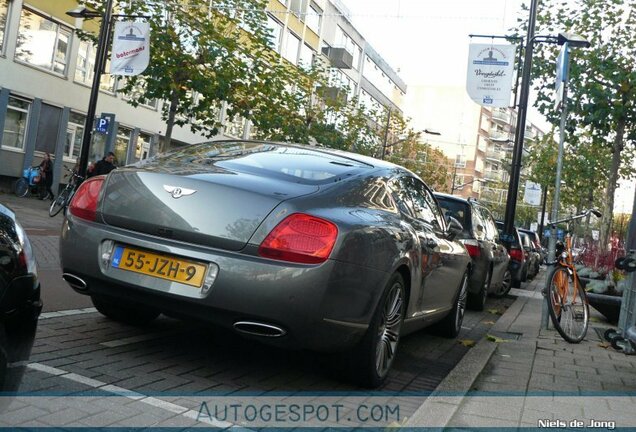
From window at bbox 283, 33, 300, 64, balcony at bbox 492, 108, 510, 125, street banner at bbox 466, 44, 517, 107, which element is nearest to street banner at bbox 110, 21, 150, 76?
street banner at bbox 466, 44, 517, 107

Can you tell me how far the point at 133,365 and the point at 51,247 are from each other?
6599 mm

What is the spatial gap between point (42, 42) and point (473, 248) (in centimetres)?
2119

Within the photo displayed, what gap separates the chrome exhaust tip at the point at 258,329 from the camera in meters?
3.96

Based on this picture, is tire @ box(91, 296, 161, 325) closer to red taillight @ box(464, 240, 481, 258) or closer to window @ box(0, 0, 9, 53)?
red taillight @ box(464, 240, 481, 258)

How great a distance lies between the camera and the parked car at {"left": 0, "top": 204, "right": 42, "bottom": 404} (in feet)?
7.84

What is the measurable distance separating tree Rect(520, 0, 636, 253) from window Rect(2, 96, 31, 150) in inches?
668

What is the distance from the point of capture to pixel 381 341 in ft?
15.2

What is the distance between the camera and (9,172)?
81.8 feet

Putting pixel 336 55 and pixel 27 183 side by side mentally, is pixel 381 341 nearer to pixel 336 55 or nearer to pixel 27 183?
pixel 27 183

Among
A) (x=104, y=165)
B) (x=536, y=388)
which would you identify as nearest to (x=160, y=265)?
(x=536, y=388)

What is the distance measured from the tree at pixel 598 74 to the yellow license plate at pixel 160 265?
44.6 feet

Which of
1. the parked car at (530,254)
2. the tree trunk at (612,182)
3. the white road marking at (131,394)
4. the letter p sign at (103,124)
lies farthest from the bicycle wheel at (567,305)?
the letter p sign at (103,124)

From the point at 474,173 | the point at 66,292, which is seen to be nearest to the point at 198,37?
the point at 66,292

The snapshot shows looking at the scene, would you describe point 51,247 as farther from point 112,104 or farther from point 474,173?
point 474,173
